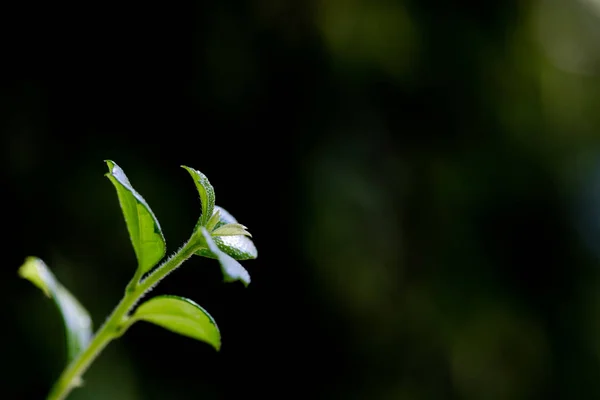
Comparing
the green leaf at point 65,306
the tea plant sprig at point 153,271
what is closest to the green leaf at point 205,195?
the tea plant sprig at point 153,271

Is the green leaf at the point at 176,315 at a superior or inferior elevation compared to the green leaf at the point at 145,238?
inferior

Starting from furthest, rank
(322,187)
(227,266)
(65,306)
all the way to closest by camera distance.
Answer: (322,187) → (65,306) → (227,266)

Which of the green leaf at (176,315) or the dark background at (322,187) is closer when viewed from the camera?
the green leaf at (176,315)

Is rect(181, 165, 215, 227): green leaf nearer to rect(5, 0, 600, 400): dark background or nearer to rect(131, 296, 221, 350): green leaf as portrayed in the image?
rect(131, 296, 221, 350): green leaf

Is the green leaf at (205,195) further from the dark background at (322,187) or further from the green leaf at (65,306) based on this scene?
the dark background at (322,187)

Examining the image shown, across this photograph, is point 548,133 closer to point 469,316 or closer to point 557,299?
point 557,299

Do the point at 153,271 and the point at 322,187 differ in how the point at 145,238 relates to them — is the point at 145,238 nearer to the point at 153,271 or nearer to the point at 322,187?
the point at 153,271

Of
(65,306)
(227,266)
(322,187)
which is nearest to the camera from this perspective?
(227,266)

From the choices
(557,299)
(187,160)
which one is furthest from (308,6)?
(557,299)

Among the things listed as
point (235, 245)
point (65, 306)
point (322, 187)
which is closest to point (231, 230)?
point (235, 245)
